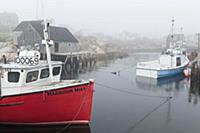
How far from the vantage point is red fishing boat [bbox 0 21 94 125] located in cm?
1116

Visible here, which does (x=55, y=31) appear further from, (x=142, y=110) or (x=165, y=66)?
(x=142, y=110)

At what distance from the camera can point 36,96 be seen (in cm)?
1109

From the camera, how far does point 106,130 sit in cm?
1249

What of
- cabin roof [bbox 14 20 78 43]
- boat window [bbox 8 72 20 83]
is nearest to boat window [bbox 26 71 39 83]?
boat window [bbox 8 72 20 83]

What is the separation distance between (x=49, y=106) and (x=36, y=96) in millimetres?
834

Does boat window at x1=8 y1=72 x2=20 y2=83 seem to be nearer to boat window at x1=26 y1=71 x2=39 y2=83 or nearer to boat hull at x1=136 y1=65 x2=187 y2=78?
boat window at x1=26 y1=71 x2=39 y2=83

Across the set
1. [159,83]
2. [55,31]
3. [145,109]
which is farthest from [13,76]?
[55,31]

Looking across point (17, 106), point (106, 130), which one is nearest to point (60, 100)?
point (17, 106)

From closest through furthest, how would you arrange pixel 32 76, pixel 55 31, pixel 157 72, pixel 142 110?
pixel 32 76
pixel 142 110
pixel 157 72
pixel 55 31

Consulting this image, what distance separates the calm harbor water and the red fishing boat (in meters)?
0.81

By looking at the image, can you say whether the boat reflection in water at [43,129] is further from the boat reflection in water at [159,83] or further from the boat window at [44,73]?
the boat reflection in water at [159,83]

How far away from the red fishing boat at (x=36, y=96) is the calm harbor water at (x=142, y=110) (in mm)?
812

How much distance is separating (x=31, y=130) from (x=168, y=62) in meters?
22.8

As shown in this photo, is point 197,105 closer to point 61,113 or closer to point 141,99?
point 141,99
